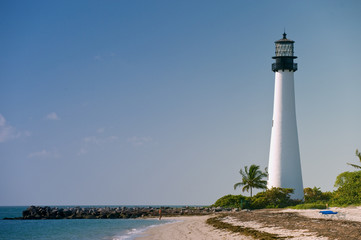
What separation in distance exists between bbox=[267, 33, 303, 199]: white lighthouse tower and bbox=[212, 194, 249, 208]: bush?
4.87m

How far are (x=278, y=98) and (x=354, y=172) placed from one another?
464 inches

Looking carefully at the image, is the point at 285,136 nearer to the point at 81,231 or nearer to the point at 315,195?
the point at 315,195

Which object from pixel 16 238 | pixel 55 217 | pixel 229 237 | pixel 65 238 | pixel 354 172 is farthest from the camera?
pixel 55 217

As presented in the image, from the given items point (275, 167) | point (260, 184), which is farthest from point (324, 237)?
point (260, 184)

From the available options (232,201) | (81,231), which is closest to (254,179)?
(232,201)

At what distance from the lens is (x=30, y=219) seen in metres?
63.0

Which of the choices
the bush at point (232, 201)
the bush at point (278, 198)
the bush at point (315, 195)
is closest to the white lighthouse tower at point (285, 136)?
the bush at point (278, 198)

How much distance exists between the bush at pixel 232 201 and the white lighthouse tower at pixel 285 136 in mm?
4866

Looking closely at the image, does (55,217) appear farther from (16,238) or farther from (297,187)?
(297,187)

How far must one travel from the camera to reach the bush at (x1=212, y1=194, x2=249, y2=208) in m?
53.6

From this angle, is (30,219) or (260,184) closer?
(260,184)

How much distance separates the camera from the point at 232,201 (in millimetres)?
56875

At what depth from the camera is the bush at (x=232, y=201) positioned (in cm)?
5364

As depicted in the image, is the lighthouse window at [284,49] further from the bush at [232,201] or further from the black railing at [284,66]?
the bush at [232,201]
